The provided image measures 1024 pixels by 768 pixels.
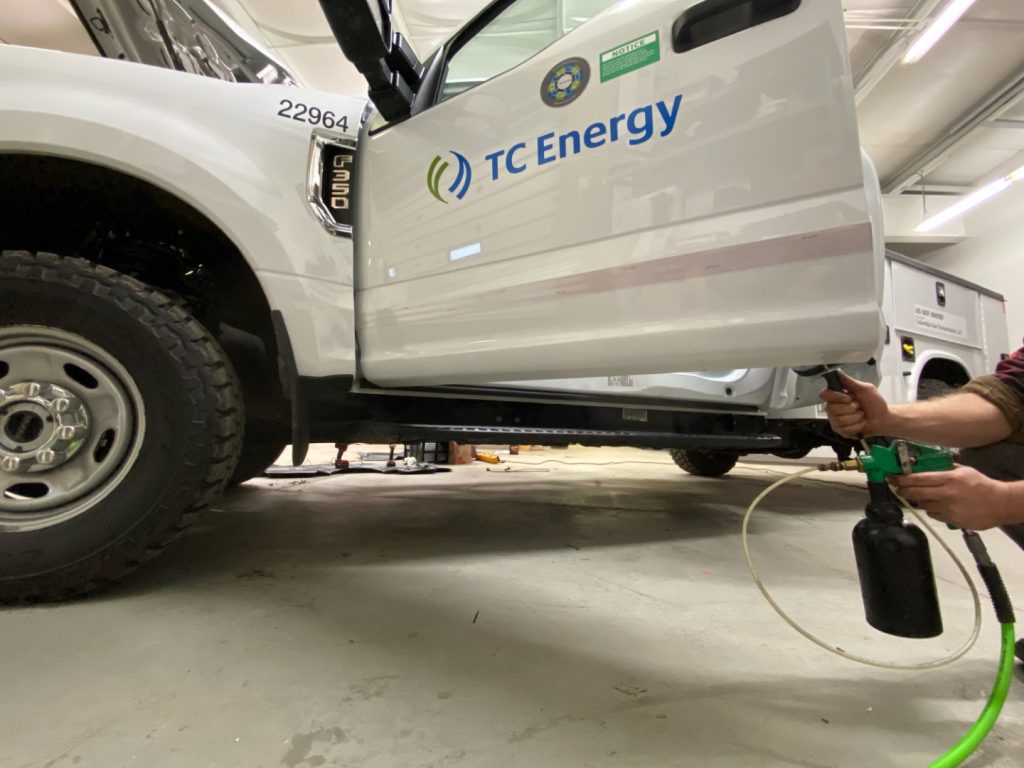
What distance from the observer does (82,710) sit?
729 mm

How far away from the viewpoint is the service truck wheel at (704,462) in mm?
4019

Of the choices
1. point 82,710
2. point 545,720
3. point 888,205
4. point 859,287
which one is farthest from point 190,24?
point 888,205

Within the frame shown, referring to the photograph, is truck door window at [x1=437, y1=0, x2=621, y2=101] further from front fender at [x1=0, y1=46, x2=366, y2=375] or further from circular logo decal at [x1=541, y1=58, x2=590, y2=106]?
front fender at [x1=0, y1=46, x2=366, y2=375]

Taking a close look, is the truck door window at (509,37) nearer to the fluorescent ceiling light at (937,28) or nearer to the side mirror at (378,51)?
the side mirror at (378,51)

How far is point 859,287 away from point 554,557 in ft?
3.81

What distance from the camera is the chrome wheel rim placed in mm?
1109

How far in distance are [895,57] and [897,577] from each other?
5.45 m

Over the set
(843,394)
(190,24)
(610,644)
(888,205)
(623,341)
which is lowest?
(610,644)

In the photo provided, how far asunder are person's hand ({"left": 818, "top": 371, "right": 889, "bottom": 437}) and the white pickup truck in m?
0.11

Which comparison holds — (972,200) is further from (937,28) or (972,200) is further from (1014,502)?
(1014,502)

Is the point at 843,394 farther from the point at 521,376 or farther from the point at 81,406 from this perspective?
the point at 81,406

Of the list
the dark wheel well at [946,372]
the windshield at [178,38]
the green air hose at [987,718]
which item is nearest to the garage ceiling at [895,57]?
the windshield at [178,38]

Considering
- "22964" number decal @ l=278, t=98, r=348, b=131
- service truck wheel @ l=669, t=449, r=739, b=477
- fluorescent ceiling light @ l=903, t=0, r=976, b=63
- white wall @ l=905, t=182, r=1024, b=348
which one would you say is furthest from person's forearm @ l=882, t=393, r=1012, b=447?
white wall @ l=905, t=182, r=1024, b=348

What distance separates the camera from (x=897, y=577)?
0.74 metres
